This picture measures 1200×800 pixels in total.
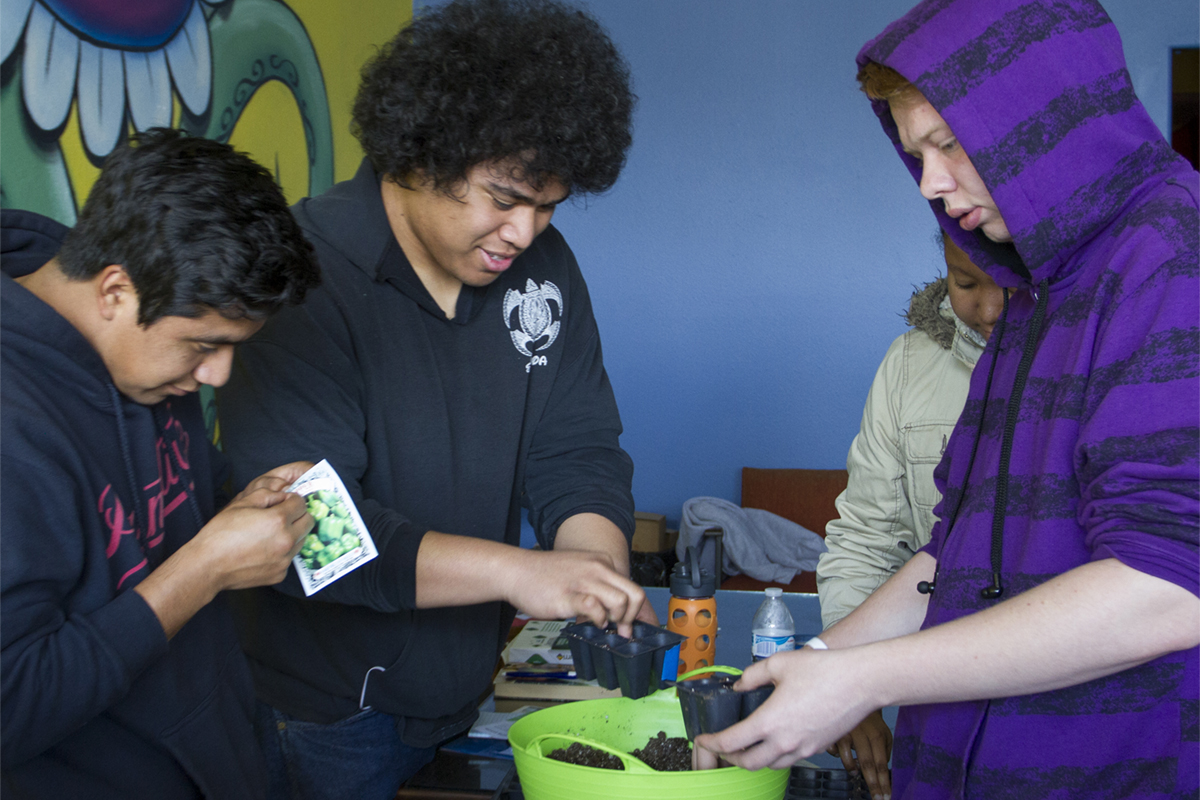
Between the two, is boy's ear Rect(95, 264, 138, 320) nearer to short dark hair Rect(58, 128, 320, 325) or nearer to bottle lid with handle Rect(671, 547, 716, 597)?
short dark hair Rect(58, 128, 320, 325)

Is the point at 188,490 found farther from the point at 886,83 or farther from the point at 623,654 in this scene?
the point at 886,83

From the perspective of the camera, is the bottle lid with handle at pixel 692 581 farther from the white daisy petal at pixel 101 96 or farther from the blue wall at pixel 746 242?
the blue wall at pixel 746 242

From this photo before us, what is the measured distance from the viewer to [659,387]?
15.0 ft

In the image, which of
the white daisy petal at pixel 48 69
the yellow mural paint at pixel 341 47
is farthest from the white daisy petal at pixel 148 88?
the yellow mural paint at pixel 341 47

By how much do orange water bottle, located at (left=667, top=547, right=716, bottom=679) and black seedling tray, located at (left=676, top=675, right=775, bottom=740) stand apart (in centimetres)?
53

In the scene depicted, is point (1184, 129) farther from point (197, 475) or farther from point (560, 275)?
point (197, 475)

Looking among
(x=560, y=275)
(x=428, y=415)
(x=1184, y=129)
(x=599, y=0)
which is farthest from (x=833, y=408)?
(x=1184, y=129)

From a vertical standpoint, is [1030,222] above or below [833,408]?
above

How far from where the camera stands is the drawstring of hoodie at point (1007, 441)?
3.22ft

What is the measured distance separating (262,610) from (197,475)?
0.87 ft

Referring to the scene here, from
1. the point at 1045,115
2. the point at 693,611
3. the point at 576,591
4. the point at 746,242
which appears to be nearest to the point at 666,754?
the point at 576,591

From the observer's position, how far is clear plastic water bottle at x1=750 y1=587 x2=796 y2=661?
5.29ft

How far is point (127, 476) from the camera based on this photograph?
1.13m

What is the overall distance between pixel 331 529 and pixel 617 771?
495mm
